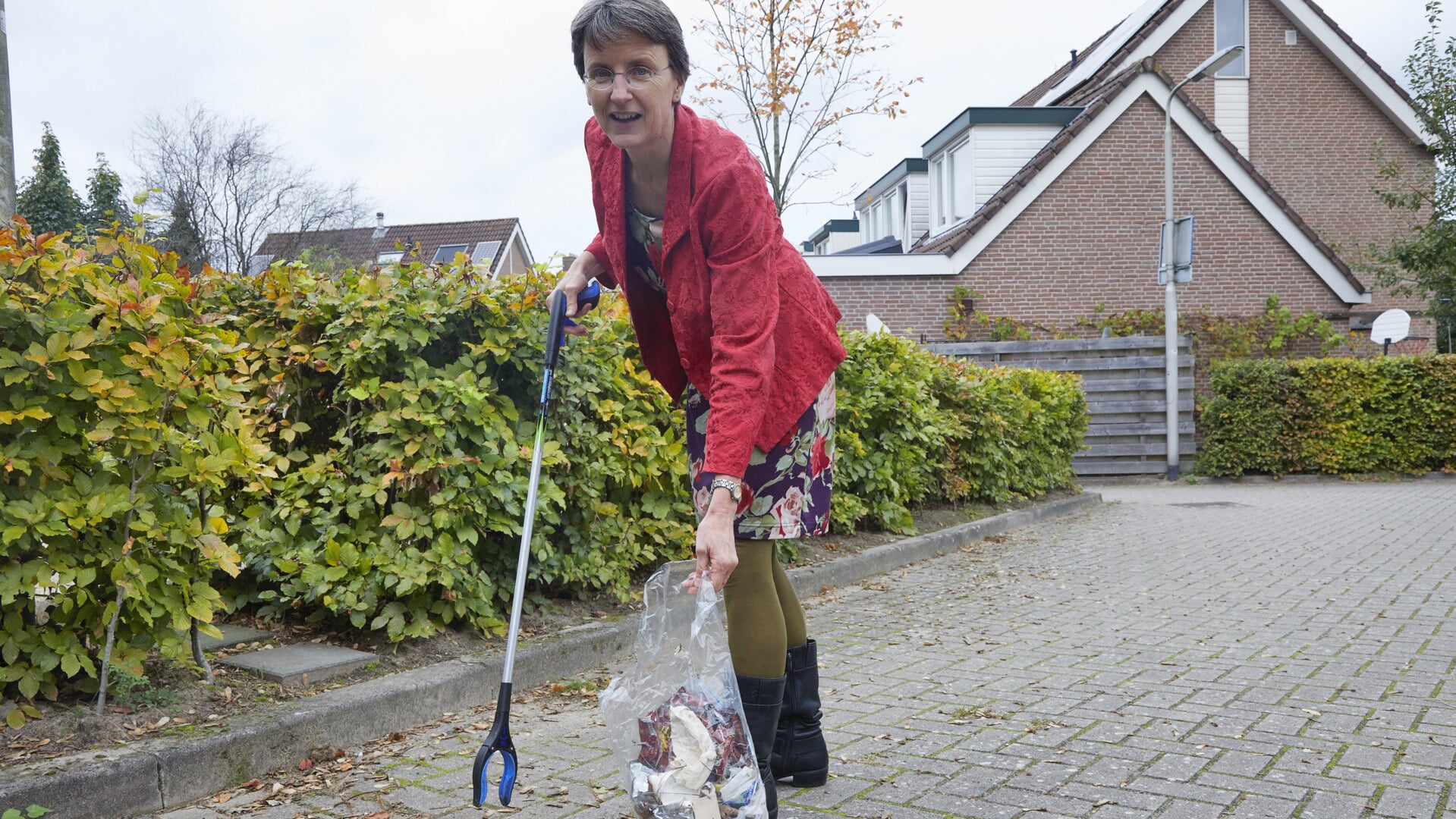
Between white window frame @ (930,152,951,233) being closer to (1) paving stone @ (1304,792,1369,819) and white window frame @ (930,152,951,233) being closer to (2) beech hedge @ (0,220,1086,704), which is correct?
(2) beech hedge @ (0,220,1086,704)

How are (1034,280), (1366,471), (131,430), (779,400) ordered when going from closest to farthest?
(779,400) < (131,430) < (1366,471) < (1034,280)

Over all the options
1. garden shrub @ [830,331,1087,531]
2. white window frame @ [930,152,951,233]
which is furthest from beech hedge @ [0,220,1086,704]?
white window frame @ [930,152,951,233]

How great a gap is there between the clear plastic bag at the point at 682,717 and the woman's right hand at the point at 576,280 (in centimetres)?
78

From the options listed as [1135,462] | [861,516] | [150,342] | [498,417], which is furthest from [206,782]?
[1135,462]

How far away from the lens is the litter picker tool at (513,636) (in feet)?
8.05

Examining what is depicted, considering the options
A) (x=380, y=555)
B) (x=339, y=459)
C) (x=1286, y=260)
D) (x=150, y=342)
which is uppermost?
(x=1286, y=260)

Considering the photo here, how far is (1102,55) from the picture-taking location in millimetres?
23531

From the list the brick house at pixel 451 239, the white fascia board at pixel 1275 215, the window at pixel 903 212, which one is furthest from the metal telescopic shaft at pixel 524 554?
the brick house at pixel 451 239

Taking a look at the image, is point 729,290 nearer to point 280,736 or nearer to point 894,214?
point 280,736

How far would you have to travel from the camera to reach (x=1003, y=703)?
3887 millimetres

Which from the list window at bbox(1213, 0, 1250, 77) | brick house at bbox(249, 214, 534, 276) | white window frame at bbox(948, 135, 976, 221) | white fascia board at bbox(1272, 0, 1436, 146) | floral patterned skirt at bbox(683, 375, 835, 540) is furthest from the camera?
brick house at bbox(249, 214, 534, 276)

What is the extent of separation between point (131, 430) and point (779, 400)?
1750 millimetres

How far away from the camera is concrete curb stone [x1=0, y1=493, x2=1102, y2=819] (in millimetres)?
2650

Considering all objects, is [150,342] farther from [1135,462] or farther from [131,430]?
[1135,462]
